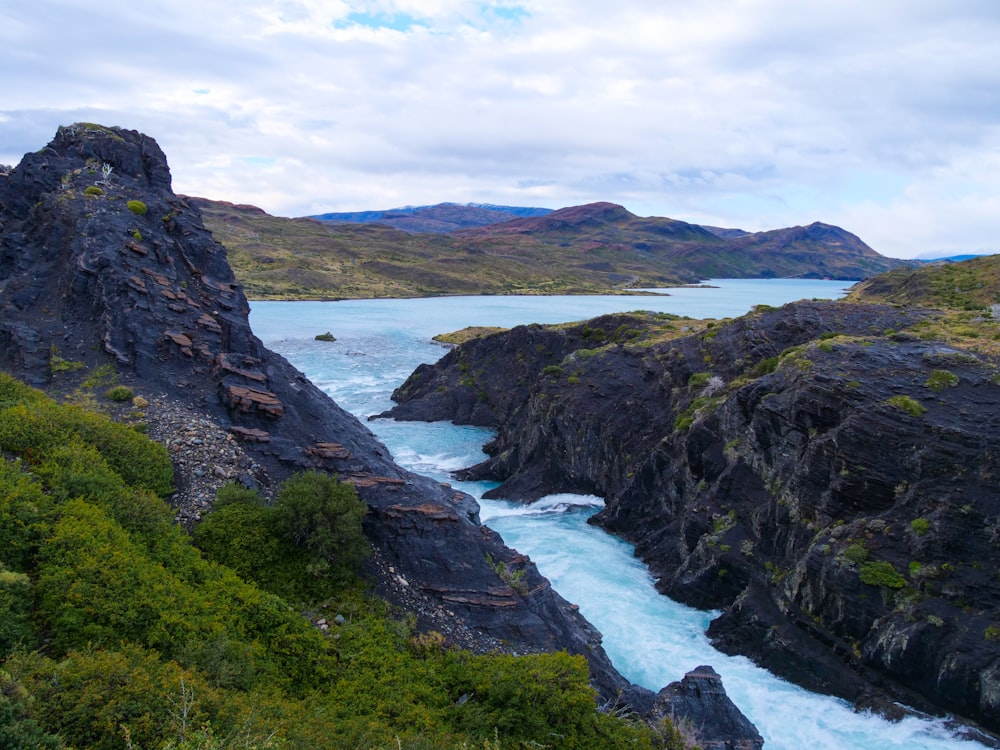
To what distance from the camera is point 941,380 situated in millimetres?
23750

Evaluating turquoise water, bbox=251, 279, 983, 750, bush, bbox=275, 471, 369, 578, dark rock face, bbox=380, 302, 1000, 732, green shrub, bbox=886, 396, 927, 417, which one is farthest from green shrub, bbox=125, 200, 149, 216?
green shrub, bbox=886, 396, 927, 417

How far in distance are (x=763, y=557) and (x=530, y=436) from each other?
67.4 ft

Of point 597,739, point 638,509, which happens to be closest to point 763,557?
point 638,509

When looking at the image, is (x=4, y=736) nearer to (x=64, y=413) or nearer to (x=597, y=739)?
(x=597, y=739)

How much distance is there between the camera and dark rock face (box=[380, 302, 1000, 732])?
19.7 m

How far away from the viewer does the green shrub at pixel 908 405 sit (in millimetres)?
22688

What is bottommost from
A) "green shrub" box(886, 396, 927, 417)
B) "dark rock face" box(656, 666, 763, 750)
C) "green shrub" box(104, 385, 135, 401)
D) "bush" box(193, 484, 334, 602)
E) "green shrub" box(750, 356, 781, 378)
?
"dark rock face" box(656, 666, 763, 750)

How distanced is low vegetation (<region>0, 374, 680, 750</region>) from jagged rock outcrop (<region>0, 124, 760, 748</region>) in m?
2.45

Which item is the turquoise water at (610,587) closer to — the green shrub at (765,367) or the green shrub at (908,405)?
the green shrub at (908,405)

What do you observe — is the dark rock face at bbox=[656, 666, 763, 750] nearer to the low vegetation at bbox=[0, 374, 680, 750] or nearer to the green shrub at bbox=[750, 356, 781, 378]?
the low vegetation at bbox=[0, 374, 680, 750]

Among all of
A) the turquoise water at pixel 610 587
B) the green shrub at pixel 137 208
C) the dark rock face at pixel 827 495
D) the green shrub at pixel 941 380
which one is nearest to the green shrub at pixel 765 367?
the dark rock face at pixel 827 495

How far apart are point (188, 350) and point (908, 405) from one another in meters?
26.4

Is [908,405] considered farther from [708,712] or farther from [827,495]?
[708,712]

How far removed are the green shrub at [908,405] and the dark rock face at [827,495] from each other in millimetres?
51
